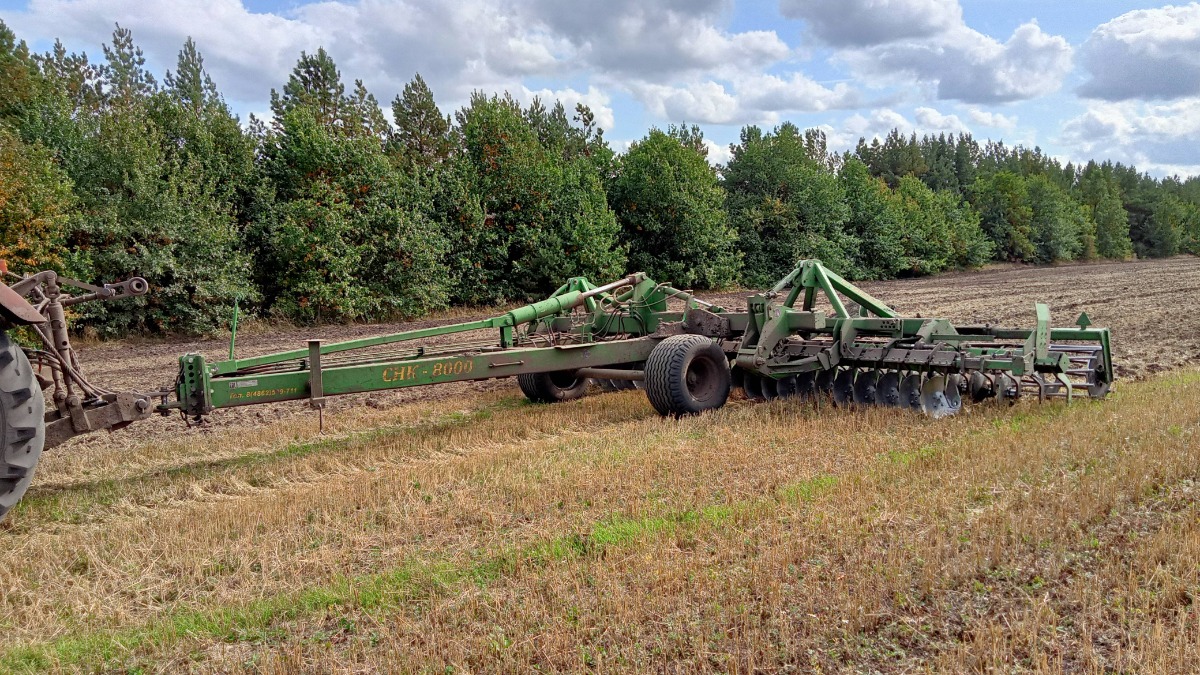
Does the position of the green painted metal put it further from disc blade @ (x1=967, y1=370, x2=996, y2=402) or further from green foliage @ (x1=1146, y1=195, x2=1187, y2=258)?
green foliage @ (x1=1146, y1=195, x2=1187, y2=258)

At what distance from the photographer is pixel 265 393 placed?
20.7 ft

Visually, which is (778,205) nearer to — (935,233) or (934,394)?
(935,233)

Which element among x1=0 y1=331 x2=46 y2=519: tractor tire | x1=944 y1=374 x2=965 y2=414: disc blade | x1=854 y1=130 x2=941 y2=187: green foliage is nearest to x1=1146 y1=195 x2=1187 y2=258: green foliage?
x1=854 y1=130 x2=941 y2=187: green foliage

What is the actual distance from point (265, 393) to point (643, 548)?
3573 mm

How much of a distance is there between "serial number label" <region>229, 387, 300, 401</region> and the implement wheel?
351 centimetres

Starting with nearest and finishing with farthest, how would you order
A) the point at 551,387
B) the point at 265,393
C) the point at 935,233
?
the point at 265,393 < the point at 551,387 < the point at 935,233

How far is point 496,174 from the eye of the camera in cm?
2488

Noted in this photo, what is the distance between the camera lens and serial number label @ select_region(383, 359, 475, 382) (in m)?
6.84

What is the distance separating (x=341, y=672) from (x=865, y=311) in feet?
25.0

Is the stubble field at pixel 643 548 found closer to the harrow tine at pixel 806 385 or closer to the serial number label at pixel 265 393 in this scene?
the serial number label at pixel 265 393

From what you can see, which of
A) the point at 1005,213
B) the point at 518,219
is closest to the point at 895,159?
the point at 1005,213

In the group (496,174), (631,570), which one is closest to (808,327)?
(631,570)

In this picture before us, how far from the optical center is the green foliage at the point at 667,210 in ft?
95.5

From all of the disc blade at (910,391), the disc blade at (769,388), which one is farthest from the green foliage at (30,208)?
the disc blade at (910,391)
